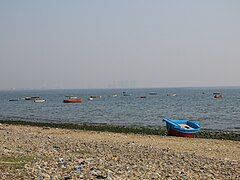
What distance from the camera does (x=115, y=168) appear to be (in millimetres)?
12734

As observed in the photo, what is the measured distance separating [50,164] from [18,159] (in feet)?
5.85

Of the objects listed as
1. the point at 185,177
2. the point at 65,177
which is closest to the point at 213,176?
the point at 185,177

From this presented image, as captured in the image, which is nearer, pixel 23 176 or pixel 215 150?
pixel 23 176

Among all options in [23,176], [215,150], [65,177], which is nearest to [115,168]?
[65,177]

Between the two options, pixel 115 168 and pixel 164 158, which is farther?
pixel 164 158

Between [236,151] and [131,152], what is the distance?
7.28 meters

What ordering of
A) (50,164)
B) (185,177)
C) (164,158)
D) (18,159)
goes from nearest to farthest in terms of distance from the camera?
(185,177), (50,164), (18,159), (164,158)

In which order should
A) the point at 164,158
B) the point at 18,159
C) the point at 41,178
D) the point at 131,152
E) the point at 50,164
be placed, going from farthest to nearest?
the point at 131,152 → the point at 164,158 → the point at 18,159 → the point at 50,164 → the point at 41,178

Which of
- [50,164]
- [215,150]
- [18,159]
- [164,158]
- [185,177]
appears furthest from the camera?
[215,150]

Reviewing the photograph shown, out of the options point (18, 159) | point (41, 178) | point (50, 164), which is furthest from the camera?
point (18, 159)

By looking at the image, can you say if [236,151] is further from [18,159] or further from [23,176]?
[23,176]

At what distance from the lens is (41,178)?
11.0 meters

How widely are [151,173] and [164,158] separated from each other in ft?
15.0

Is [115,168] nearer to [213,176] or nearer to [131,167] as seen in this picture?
[131,167]
